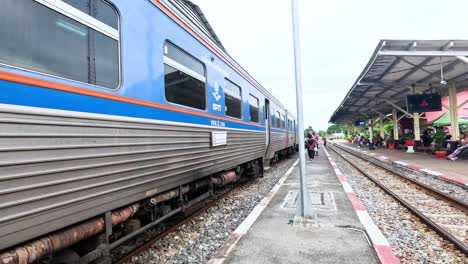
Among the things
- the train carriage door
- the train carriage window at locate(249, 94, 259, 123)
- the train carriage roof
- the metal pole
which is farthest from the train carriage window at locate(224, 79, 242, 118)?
the train carriage door

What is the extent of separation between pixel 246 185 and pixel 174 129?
5.15 m

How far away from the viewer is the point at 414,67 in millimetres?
13398

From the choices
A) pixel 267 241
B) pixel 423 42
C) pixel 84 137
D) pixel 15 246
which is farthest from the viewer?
pixel 423 42

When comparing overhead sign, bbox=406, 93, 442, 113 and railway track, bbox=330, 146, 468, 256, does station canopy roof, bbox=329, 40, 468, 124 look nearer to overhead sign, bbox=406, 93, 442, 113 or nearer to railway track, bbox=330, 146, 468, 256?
overhead sign, bbox=406, 93, 442, 113

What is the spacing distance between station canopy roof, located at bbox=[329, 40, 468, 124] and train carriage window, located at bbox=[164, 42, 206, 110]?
7.76m

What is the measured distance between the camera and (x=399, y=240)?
162 inches

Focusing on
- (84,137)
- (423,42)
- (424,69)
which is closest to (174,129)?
(84,137)

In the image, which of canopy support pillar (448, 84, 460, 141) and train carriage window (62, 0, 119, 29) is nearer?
train carriage window (62, 0, 119, 29)

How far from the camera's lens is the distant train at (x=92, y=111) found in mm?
2006

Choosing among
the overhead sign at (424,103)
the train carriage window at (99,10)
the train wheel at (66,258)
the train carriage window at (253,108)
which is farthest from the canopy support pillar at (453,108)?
the train wheel at (66,258)

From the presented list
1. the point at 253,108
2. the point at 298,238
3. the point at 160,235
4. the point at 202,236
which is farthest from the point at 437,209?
the point at 160,235

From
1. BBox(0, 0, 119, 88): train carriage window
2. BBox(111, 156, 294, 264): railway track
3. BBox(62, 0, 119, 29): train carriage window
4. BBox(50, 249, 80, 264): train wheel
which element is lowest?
BBox(111, 156, 294, 264): railway track

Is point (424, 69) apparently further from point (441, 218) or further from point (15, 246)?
point (15, 246)

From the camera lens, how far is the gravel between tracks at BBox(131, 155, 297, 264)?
3693mm
